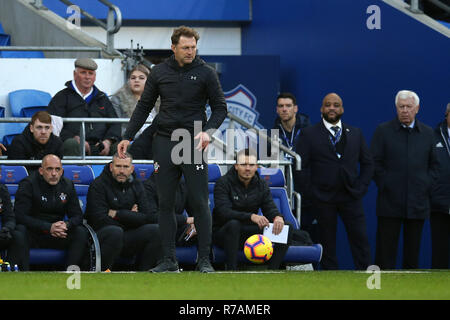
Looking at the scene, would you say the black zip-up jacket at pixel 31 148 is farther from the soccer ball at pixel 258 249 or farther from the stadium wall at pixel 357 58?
the stadium wall at pixel 357 58

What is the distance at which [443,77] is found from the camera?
11617 mm

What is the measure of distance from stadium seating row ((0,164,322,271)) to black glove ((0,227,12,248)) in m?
0.38

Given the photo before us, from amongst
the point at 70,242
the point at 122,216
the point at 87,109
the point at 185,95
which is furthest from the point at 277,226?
the point at 185,95

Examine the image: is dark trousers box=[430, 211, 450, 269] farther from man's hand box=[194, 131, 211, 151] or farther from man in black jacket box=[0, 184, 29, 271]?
man in black jacket box=[0, 184, 29, 271]

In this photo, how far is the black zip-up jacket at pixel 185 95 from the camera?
24.1 ft

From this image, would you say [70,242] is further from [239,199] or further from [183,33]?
[183,33]

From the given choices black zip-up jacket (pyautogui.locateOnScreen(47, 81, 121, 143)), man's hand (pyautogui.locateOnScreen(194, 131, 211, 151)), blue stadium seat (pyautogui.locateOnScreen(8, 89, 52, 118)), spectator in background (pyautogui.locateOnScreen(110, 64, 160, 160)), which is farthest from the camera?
blue stadium seat (pyautogui.locateOnScreen(8, 89, 52, 118))

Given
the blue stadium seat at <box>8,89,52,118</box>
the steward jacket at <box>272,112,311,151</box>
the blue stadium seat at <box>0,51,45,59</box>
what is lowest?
the steward jacket at <box>272,112,311,151</box>

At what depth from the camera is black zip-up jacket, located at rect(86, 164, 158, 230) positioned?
9.76 meters

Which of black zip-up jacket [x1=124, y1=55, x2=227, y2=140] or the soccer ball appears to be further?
the soccer ball

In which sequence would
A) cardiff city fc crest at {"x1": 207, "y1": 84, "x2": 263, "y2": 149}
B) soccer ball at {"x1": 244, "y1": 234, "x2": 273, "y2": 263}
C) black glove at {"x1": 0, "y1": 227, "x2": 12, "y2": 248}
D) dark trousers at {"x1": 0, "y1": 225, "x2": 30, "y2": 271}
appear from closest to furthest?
1. black glove at {"x1": 0, "y1": 227, "x2": 12, "y2": 248}
2. dark trousers at {"x1": 0, "y1": 225, "x2": 30, "y2": 271}
3. soccer ball at {"x1": 244, "y1": 234, "x2": 273, "y2": 263}
4. cardiff city fc crest at {"x1": 207, "y1": 84, "x2": 263, "y2": 149}

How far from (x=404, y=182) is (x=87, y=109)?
3.73m

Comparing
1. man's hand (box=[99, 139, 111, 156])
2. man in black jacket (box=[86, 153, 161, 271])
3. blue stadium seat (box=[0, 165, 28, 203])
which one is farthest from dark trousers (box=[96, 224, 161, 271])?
man's hand (box=[99, 139, 111, 156])

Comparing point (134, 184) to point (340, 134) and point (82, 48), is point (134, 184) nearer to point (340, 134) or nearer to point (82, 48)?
point (340, 134)
